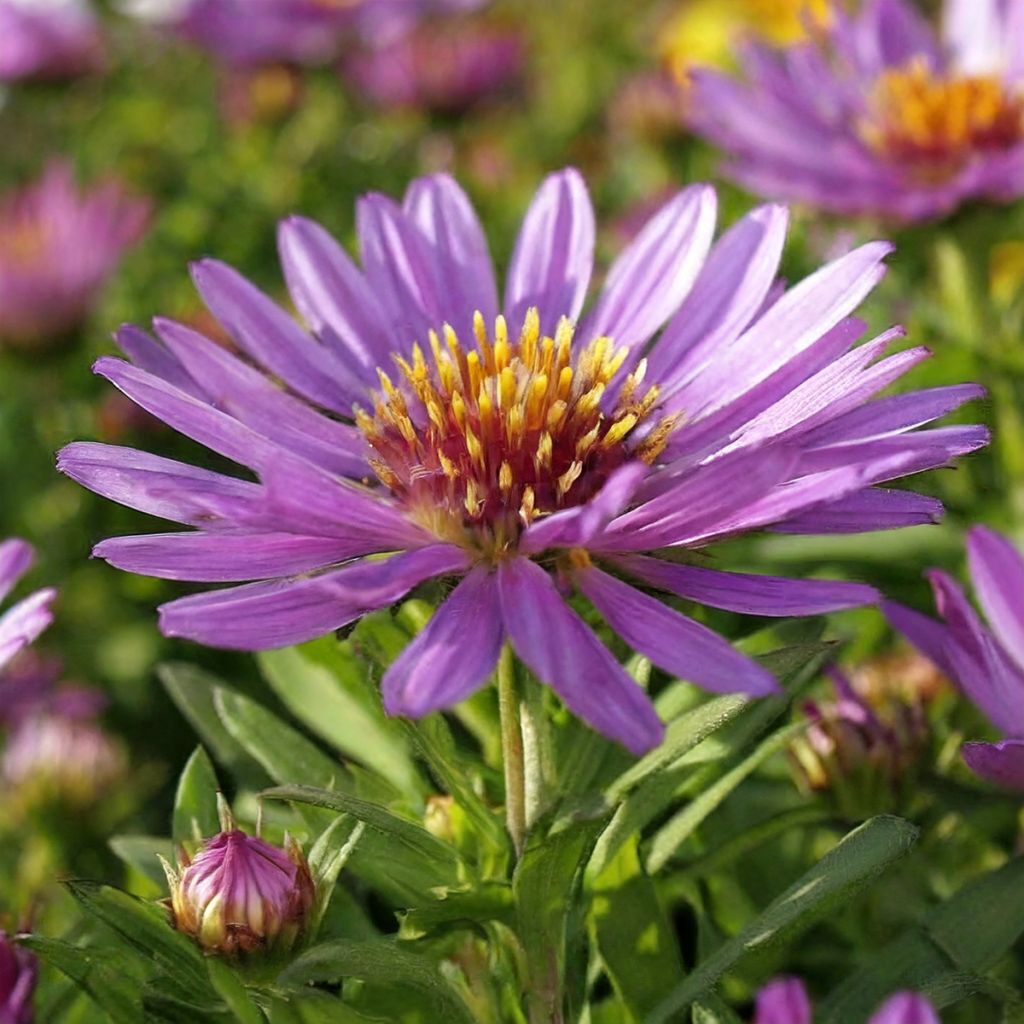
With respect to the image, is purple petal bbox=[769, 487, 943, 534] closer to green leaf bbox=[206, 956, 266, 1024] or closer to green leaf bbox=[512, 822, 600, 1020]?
green leaf bbox=[512, 822, 600, 1020]

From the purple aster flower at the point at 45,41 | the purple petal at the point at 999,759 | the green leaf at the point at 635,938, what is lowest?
the green leaf at the point at 635,938

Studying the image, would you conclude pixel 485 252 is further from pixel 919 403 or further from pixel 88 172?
pixel 88 172

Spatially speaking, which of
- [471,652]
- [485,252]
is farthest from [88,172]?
[471,652]

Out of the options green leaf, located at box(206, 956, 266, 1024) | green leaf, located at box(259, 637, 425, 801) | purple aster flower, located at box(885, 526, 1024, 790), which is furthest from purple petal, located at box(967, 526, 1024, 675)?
green leaf, located at box(206, 956, 266, 1024)

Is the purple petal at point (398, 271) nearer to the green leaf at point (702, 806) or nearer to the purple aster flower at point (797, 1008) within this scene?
the green leaf at point (702, 806)

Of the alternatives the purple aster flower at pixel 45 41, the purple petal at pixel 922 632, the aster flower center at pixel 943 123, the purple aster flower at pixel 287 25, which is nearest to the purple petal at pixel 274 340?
the purple petal at pixel 922 632
